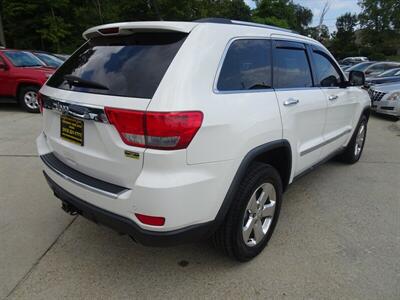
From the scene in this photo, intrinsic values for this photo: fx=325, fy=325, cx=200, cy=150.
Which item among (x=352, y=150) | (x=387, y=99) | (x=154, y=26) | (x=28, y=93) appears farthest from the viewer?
(x=387, y=99)

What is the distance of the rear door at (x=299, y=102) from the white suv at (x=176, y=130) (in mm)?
25

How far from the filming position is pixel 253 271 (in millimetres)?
2504

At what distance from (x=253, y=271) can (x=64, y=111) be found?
1.83 metres

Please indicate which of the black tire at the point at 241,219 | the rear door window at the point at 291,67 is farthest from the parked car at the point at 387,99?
the black tire at the point at 241,219

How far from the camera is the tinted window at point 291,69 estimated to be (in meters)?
2.79

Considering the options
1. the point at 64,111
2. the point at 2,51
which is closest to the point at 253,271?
the point at 64,111

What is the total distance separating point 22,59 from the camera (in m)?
8.73

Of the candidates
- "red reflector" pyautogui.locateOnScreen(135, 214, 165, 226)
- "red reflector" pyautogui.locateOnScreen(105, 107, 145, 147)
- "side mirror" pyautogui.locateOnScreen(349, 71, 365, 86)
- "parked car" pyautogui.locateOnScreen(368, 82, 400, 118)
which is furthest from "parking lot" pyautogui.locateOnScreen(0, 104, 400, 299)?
"parked car" pyautogui.locateOnScreen(368, 82, 400, 118)

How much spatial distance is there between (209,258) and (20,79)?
771 centimetres

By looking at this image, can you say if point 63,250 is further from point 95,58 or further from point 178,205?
point 95,58

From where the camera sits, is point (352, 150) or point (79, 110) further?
point (352, 150)

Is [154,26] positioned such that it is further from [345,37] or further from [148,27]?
[345,37]

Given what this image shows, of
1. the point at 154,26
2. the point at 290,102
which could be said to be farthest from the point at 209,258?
the point at 154,26

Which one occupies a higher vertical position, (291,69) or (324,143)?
(291,69)
